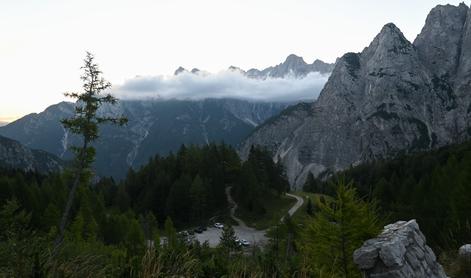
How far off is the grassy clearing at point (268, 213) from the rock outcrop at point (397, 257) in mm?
77358

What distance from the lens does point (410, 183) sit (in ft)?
277

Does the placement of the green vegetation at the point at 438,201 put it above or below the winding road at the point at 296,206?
above

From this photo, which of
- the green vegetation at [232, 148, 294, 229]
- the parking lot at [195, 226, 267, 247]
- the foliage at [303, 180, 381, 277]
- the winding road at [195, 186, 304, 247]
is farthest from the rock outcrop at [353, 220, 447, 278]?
the green vegetation at [232, 148, 294, 229]

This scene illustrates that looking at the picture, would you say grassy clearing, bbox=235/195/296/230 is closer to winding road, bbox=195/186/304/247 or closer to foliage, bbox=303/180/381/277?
winding road, bbox=195/186/304/247

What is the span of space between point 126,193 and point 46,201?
30405 mm

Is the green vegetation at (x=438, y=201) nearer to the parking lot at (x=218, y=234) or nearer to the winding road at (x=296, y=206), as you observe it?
the winding road at (x=296, y=206)

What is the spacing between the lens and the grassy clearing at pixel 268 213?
318 ft

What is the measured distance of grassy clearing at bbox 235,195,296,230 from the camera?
318ft

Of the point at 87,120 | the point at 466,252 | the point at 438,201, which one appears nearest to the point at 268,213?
the point at 438,201

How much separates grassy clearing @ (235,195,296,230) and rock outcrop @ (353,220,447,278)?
77.4 meters

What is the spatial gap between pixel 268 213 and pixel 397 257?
309 ft

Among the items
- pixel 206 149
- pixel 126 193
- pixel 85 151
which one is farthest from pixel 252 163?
pixel 85 151

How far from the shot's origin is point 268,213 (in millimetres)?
104938

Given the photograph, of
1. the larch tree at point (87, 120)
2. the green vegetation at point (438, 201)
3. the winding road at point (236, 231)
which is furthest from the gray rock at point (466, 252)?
the winding road at point (236, 231)
